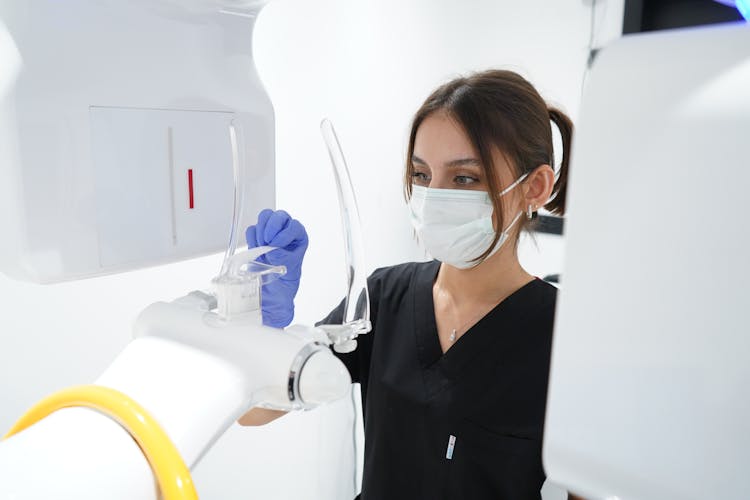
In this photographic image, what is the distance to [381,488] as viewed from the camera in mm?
959

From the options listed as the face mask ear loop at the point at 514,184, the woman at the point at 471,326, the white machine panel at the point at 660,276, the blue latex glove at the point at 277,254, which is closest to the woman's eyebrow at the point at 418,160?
the woman at the point at 471,326

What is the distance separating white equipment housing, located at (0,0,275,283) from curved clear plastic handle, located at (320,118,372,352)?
106 millimetres

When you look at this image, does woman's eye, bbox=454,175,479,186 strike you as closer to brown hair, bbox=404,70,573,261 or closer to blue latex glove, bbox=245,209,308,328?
brown hair, bbox=404,70,573,261

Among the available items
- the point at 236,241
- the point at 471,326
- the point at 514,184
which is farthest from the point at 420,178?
the point at 236,241

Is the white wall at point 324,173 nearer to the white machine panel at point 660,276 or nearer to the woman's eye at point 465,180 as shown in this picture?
the woman's eye at point 465,180

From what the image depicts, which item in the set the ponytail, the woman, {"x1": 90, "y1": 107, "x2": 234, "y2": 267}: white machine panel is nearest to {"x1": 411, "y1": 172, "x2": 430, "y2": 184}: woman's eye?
the woman

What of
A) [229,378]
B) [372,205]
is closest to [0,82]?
[229,378]

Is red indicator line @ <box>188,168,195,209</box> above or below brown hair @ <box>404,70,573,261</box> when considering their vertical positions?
below

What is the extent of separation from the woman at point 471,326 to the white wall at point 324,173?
0.50ft

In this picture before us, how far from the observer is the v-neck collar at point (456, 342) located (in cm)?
92

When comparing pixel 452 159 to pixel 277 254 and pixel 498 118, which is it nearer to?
pixel 498 118

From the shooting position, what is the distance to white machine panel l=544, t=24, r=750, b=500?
0.21 meters

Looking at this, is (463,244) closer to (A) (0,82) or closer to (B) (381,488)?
(B) (381,488)

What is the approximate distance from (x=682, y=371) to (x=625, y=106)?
11cm
